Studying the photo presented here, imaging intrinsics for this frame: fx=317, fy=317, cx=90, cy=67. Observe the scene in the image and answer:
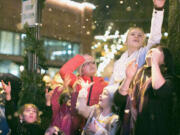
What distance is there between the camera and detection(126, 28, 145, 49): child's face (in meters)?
4.15

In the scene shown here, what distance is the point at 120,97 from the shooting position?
13.2ft

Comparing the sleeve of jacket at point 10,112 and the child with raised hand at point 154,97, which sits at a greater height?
the child with raised hand at point 154,97

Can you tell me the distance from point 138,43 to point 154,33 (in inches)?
14.1

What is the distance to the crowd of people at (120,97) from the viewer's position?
3.56m

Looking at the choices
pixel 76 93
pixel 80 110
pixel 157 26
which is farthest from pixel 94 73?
pixel 157 26

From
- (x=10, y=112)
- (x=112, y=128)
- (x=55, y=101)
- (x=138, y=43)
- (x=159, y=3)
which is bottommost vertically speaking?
(x=10, y=112)

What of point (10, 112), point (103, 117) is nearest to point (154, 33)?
point (103, 117)

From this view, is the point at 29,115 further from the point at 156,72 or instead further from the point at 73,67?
the point at 156,72

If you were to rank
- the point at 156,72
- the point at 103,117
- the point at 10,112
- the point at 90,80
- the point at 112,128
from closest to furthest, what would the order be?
the point at 156,72
the point at 112,128
the point at 103,117
the point at 90,80
the point at 10,112

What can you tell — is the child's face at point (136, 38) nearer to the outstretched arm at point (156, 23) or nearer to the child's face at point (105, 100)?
the outstretched arm at point (156, 23)

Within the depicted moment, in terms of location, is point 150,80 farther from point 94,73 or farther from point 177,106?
point 94,73

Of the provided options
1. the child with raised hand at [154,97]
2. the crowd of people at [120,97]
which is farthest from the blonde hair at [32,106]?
the child with raised hand at [154,97]

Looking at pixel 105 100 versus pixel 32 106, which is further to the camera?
pixel 32 106

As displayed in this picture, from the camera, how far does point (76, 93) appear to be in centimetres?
506
